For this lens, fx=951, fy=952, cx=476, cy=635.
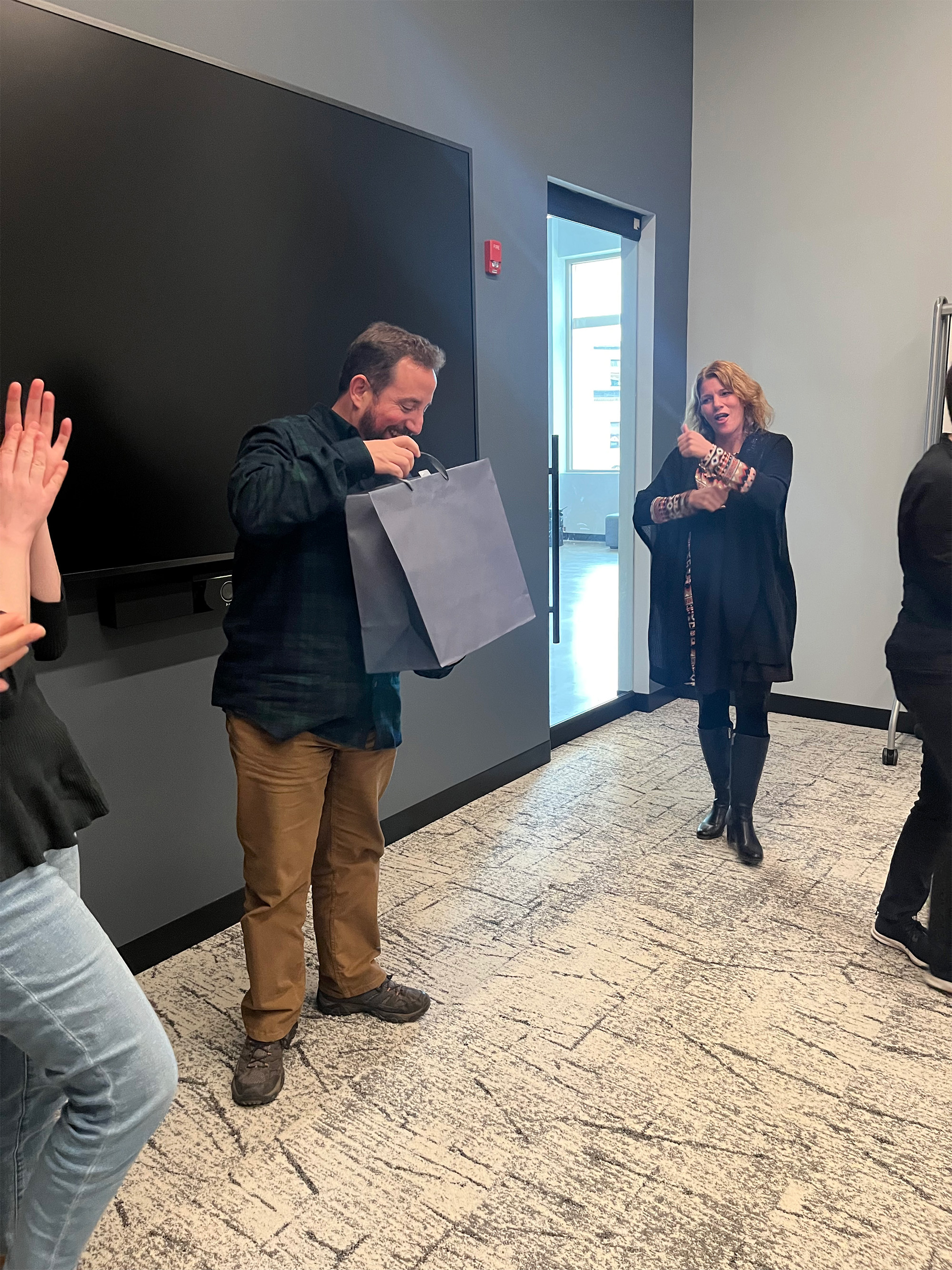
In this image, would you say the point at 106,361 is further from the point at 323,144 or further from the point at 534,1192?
the point at 534,1192

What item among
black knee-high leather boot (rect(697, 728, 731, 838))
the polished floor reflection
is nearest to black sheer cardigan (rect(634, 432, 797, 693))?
black knee-high leather boot (rect(697, 728, 731, 838))

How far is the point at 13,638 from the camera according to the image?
95 cm

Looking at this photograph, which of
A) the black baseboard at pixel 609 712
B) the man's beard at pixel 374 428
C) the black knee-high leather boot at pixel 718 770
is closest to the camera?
the man's beard at pixel 374 428

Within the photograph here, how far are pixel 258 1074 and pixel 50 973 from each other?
0.90 metres

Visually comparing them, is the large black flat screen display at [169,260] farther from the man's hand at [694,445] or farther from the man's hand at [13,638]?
the man's hand at [13,638]

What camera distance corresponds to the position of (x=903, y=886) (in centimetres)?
218

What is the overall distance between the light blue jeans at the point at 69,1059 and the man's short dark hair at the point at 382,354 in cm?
96

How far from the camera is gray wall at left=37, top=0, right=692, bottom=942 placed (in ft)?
6.89

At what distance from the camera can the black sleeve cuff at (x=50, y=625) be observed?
1.23m

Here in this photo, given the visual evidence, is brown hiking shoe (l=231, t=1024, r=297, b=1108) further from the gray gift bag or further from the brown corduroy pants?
the gray gift bag

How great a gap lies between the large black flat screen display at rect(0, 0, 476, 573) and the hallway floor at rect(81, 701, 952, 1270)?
1104 millimetres

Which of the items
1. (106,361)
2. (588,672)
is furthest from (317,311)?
(588,672)

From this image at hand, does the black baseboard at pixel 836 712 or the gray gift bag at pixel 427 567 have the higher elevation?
the gray gift bag at pixel 427 567

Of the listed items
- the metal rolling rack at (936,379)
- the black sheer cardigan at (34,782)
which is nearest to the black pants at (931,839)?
the metal rolling rack at (936,379)
